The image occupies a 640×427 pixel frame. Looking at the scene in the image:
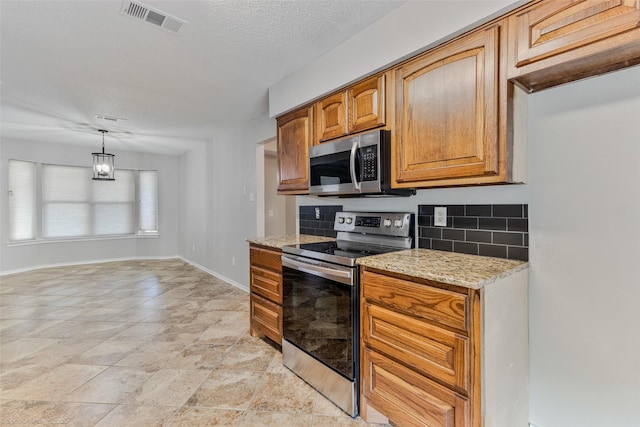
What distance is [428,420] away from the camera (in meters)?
1.35

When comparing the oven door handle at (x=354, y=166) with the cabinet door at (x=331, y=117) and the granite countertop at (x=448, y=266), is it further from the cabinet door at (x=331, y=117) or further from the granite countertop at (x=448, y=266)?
the granite countertop at (x=448, y=266)

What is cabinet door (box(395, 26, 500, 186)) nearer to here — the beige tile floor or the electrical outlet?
the electrical outlet

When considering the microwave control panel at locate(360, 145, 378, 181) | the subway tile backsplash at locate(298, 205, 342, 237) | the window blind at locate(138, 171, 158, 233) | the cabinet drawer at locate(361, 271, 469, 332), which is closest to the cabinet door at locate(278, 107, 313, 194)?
the subway tile backsplash at locate(298, 205, 342, 237)

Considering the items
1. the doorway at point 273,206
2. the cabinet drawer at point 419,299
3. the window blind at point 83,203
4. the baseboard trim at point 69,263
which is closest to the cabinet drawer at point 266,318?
the cabinet drawer at point 419,299

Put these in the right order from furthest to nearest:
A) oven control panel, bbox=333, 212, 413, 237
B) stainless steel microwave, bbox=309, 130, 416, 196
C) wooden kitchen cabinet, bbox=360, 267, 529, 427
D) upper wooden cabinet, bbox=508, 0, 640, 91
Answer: oven control panel, bbox=333, 212, 413, 237
stainless steel microwave, bbox=309, 130, 416, 196
wooden kitchen cabinet, bbox=360, 267, 529, 427
upper wooden cabinet, bbox=508, 0, 640, 91

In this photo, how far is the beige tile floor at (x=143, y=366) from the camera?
1.71 meters

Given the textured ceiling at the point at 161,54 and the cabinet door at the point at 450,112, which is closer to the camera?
the cabinet door at the point at 450,112

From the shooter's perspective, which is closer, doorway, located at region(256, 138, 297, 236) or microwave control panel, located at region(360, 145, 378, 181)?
microwave control panel, located at region(360, 145, 378, 181)

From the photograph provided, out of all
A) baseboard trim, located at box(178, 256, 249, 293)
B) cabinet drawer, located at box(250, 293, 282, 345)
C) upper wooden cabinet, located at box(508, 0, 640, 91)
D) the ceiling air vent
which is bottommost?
baseboard trim, located at box(178, 256, 249, 293)

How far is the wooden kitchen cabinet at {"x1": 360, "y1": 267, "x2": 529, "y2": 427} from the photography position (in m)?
1.21

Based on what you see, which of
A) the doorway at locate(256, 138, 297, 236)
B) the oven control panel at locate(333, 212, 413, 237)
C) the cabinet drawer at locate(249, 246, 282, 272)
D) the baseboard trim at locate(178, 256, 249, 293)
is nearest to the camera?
the oven control panel at locate(333, 212, 413, 237)

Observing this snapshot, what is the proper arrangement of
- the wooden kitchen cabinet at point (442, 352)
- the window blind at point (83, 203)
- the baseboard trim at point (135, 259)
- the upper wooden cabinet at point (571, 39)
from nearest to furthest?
the upper wooden cabinet at point (571, 39) → the wooden kitchen cabinet at point (442, 352) → the baseboard trim at point (135, 259) → the window blind at point (83, 203)

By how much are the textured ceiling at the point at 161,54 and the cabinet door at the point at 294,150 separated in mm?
400

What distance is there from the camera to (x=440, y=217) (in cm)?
191
